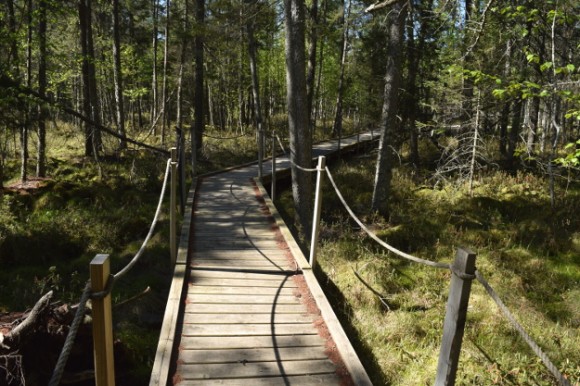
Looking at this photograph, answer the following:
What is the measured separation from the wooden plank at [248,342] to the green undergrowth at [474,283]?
92cm

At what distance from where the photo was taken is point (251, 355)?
4035 millimetres

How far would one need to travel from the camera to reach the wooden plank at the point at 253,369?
372 centimetres

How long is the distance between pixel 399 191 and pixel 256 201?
521 cm

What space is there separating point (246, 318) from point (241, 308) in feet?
0.77

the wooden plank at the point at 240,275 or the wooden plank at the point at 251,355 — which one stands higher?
the wooden plank at the point at 240,275

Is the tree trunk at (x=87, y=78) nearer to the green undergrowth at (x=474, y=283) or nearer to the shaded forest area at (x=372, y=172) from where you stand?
the shaded forest area at (x=372, y=172)

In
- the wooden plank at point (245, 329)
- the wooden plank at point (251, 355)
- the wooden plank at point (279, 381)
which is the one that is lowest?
the wooden plank at point (279, 381)

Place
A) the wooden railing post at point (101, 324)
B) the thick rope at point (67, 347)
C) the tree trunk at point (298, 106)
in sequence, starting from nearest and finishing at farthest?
the thick rope at point (67, 347) → the wooden railing post at point (101, 324) → the tree trunk at point (298, 106)

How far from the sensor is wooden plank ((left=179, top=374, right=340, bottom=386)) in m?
3.61

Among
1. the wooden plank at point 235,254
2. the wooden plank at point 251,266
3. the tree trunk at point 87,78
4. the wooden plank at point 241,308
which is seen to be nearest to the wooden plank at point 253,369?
the wooden plank at point 241,308

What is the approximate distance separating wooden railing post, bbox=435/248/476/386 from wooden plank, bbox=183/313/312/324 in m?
2.37

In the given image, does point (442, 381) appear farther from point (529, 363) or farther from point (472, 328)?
point (472, 328)

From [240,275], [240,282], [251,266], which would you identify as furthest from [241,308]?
[251,266]

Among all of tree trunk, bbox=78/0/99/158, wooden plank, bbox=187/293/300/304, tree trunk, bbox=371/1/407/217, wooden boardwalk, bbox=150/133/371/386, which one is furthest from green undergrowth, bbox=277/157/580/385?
tree trunk, bbox=78/0/99/158
